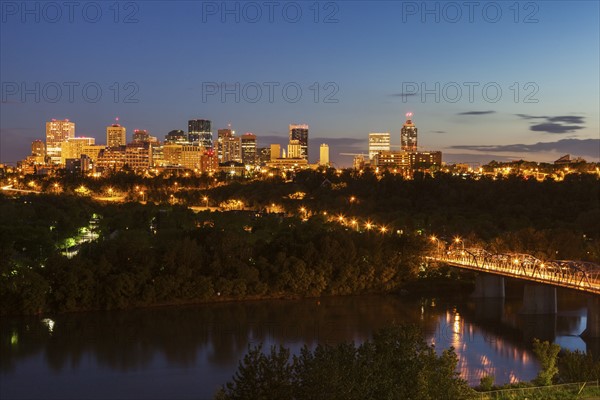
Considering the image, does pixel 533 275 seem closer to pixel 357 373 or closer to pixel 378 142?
pixel 357 373

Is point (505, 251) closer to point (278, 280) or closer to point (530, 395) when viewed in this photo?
point (278, 280)

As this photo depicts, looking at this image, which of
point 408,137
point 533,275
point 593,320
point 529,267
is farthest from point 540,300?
point 408,137

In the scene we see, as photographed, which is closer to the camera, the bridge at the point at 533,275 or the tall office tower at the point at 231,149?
the bridge at the point at 533,275

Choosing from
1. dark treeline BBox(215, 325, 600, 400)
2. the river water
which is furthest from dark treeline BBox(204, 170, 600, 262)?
dark treeline BBox(215, 325, 600, 400)

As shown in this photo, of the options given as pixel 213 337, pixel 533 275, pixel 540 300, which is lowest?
pixel 213 337

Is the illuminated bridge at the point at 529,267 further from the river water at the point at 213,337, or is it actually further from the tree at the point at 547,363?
the tree at the point at 547,363

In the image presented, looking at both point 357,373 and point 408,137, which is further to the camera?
point 408,137

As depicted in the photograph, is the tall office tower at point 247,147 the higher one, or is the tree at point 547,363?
the tall office tower at point 247,147

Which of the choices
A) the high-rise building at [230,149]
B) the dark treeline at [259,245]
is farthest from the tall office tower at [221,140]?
the dark treeline at [259,245]
